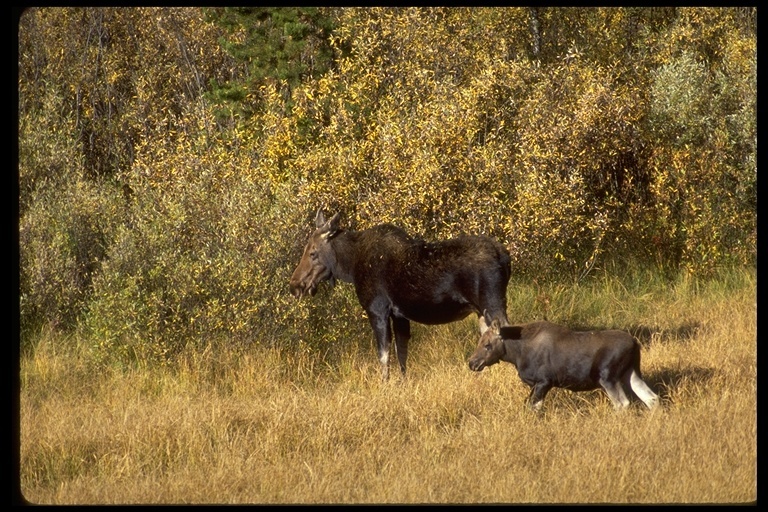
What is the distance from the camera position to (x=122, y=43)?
25.3 m

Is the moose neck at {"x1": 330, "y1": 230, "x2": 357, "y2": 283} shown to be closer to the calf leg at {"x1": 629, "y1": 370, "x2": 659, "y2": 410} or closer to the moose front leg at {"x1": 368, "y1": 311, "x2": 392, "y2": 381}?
the moose front leg at {"x1": 368, "y1": 311, "x2": 392, "y2": 381}

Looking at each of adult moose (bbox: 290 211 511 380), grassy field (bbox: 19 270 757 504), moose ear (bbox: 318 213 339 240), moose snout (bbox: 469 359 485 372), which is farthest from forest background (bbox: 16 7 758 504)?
moose ear (bbox: 318 213 339 240)

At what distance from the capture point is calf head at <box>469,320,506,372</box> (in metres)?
11.3

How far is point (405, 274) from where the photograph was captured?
12594mm

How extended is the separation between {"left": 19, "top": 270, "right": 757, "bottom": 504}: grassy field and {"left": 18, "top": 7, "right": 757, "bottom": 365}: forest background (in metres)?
0.59

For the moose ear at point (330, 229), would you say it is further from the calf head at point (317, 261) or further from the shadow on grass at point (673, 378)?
the shadow on grass at point (673, 378)

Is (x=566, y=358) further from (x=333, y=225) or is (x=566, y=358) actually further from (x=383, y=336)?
(x=333, y=225)

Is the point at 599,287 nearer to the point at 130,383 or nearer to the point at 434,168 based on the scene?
the point at 434,168

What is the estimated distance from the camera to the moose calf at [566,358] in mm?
10898

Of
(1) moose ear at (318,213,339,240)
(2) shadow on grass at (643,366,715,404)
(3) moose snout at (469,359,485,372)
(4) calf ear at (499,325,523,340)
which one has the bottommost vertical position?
(2) shadow on grass at (643,366,715,404)

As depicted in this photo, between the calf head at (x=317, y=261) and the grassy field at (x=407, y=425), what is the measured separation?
0.99 m

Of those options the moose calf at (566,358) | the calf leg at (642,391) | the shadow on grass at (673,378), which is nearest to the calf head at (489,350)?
the moose calf at (566,358)
